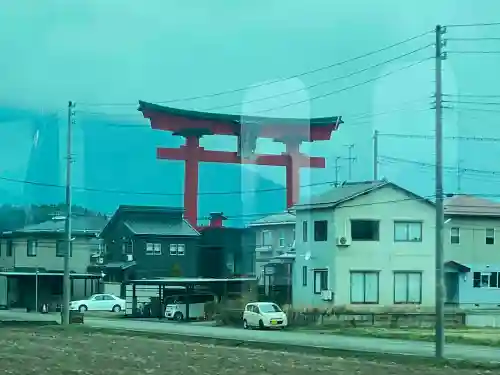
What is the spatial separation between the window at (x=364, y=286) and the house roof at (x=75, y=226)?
13.7 m

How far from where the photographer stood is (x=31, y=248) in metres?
44.9

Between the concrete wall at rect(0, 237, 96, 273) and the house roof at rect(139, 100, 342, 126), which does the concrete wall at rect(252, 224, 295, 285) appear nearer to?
the house roof at rect(139, 100, 342, 126)

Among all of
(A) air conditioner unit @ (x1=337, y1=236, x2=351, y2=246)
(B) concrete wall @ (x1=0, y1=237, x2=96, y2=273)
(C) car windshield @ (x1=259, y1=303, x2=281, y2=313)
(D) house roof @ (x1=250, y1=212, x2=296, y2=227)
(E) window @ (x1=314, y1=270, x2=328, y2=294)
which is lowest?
(C) car windshield @ (x1=259, y1=303, x2=281, y2=313)

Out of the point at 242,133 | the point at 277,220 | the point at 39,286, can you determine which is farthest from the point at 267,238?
the point at 39,286

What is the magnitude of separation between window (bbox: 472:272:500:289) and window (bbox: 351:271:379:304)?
4.85 m

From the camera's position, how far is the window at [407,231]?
1383 inches

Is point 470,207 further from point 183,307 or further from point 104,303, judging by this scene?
point 104,303

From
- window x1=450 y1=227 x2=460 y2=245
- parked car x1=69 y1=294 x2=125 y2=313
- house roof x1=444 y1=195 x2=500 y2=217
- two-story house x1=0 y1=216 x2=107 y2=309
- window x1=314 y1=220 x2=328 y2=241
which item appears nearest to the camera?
window x1=314 y1=220 x2=328 y2=241

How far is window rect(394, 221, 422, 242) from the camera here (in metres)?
35.1

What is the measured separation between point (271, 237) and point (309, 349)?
790 inches

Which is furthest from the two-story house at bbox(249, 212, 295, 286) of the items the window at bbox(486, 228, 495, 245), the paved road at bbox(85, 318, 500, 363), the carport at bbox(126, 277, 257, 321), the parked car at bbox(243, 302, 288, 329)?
the paved road at bbox(85, 318, 500, 363)

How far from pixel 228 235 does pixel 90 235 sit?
25.1ft

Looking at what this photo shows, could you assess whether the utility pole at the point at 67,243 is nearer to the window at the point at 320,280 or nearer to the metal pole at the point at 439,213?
the window at the point at 320,280

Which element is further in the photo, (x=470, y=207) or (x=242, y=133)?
(x=242, y=133)
